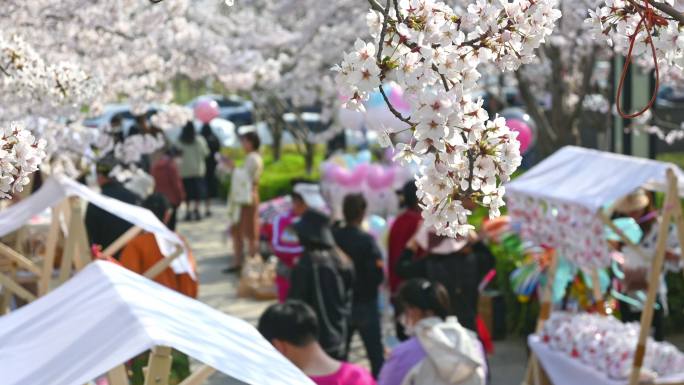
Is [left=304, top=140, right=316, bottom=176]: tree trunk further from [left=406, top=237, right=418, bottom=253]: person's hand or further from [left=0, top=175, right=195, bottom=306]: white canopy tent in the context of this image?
[left=0, top=175, right=195, bottom=306]: white canopy tent

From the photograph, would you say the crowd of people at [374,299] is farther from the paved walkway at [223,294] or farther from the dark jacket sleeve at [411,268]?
the paved walkway at [223,294]

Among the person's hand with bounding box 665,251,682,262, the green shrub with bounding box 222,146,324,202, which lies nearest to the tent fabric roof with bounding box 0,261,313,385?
the person's hand with bounding box 665,251,682,262

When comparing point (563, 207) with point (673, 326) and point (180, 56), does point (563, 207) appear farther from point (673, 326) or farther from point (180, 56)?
point (180, 56)

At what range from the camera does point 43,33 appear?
8.75 meters

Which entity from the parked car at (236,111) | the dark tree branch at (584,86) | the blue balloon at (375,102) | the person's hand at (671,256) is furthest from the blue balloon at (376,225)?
the parked car at (236,111)

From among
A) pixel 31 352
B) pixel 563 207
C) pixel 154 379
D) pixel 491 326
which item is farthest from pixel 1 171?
pixel 491 326

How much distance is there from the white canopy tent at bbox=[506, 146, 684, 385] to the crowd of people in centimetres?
58

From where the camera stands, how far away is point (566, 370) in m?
7.56

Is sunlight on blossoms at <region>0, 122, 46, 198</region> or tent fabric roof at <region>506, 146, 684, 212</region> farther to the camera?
tent fabric roof at <region>506, 146, 684, 212</region>

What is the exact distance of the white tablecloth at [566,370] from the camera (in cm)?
704

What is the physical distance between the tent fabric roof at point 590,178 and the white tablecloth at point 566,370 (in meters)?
0.98

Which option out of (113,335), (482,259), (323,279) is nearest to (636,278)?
(482,259)

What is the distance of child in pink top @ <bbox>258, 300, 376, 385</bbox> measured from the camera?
5.35 m

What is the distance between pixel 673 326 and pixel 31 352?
7.79 meters
